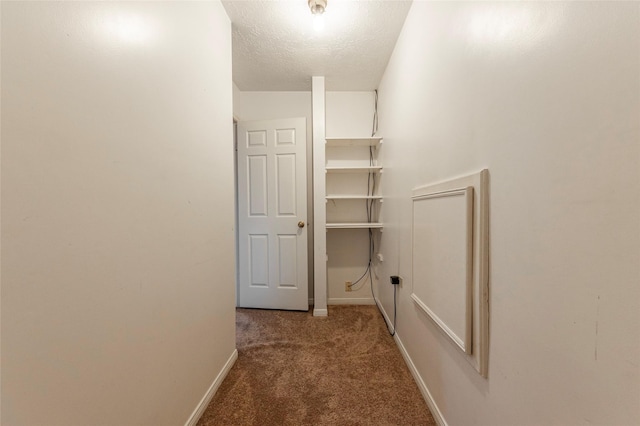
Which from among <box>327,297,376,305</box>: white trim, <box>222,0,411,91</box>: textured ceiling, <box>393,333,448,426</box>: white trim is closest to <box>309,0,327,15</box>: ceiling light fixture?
<box>222,0,411,91</box>: textured ceiling

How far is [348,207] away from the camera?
2.80 m

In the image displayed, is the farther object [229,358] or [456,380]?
[229,358]

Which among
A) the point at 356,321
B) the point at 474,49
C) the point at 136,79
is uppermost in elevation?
the point at 474,49

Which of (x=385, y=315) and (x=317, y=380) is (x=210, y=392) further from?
(x=385, y=315)

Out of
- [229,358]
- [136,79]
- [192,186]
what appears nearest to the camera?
[136,79]

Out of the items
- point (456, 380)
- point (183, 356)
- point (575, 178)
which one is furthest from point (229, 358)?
point (575, 178)

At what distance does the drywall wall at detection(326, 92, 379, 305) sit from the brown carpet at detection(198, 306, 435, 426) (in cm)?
54

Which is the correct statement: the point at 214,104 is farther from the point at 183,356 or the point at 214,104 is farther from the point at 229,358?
the point at 229,358

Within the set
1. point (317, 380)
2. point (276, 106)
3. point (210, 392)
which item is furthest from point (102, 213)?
point (276, 106)

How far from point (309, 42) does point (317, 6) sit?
441 millimetres

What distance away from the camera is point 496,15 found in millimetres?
796

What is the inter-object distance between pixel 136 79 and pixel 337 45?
1.64 meters

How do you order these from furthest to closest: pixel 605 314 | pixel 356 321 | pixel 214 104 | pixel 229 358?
pixel 356 321
pixel 229 358
pixel 214 104
pixel 605 314

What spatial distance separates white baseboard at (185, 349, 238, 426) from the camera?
1220mm
